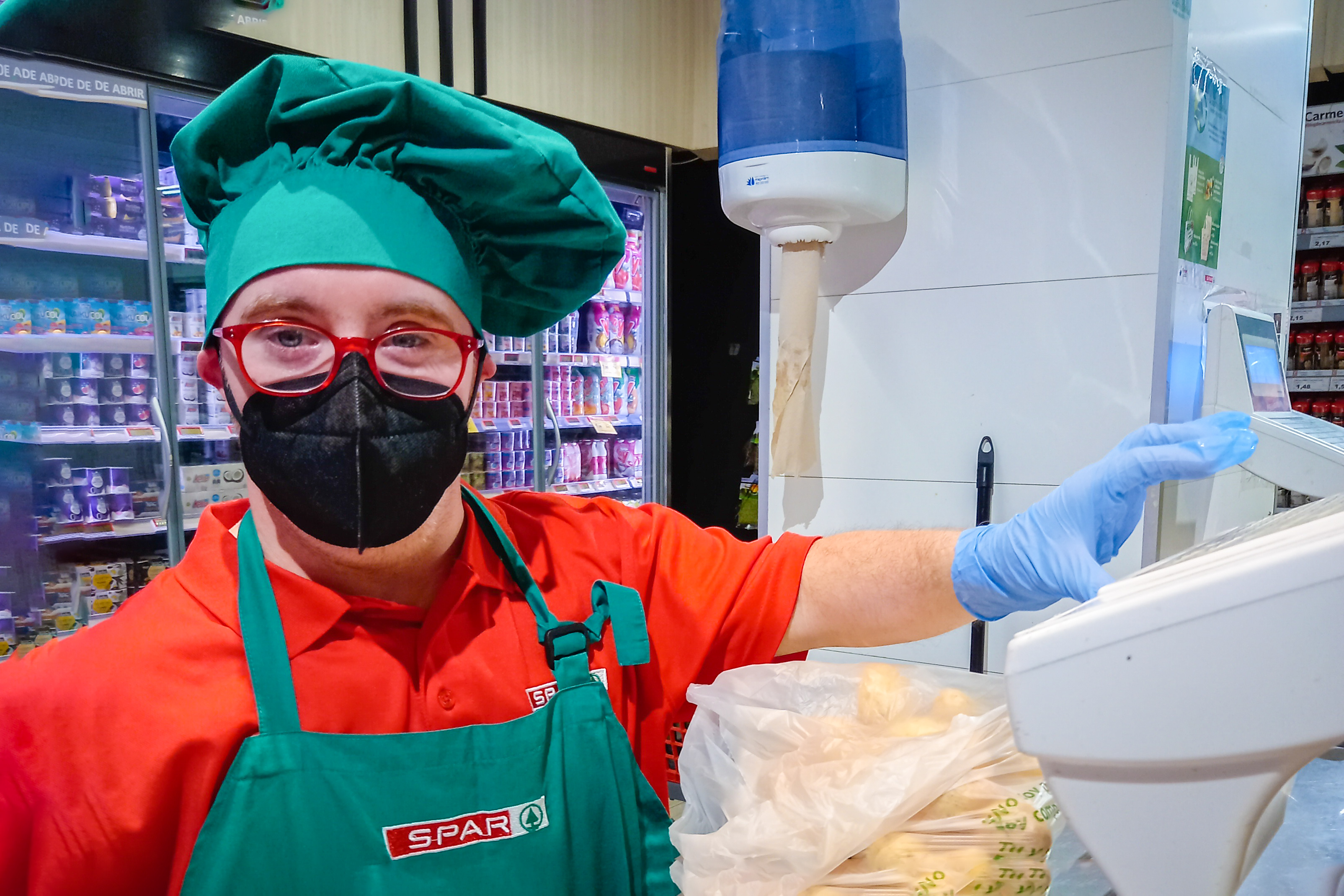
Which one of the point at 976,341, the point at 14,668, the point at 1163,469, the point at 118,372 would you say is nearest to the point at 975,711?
the point at 1163,469

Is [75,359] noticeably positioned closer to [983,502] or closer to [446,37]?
[446,37]

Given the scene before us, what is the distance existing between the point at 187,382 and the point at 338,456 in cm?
238

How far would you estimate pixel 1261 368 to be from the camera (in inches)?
76.6

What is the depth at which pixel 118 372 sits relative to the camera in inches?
115

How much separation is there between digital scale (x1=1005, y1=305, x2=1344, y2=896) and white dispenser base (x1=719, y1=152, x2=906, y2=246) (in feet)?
5.52

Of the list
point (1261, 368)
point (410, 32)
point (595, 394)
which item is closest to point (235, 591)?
point (1261, 368)

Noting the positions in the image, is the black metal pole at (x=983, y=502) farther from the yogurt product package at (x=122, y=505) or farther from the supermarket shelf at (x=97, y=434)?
the yogurt product package at (x=122, y=505)

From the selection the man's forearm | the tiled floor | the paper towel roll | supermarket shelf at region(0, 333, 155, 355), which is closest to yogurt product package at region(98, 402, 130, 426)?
supermarket shelf at region(0, 333, 155, 355)

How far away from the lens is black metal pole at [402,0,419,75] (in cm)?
320

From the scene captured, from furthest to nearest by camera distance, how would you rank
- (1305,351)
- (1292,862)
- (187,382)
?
(1305,351)
(187,382)
(1292,862)

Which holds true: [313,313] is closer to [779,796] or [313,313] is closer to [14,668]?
[14,668]

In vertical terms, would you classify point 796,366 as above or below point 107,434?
above

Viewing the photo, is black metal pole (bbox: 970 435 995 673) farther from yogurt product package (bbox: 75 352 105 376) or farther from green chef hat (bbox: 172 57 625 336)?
yogurt product package (bbox: 75 352 105 376)

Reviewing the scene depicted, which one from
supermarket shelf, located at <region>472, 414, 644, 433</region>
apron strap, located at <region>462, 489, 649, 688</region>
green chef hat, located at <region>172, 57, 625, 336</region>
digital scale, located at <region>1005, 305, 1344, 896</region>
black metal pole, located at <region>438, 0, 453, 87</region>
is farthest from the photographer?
supermarket shelf, located at <region>472, 414, 644, 433</region>
